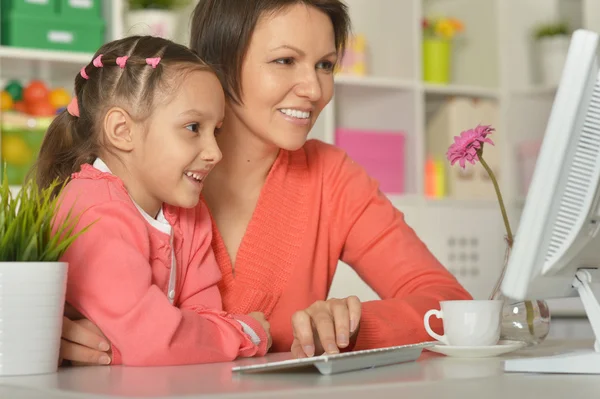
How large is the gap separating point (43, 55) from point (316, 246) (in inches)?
57.9

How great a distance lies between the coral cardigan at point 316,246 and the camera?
5.21 feet

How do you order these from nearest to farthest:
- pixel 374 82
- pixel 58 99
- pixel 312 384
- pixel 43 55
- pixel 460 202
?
pixel 312 384 < pixel 43 55 < pixel 58 99 < pixel 374 82 < pixel 460 202

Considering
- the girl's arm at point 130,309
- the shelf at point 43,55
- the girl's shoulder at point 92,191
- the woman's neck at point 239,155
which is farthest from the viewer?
the shelf at point 43,55

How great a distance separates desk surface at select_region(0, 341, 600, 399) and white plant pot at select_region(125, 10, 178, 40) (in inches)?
83.4

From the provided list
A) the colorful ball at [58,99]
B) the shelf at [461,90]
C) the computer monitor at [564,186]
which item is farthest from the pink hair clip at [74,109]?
the shelf at [461,90]

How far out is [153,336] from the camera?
1.13 metres

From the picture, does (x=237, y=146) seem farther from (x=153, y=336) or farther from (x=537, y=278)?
(x=537, y=278)

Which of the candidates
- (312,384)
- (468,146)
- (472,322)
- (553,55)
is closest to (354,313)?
(472,322)

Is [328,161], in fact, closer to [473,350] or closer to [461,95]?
[473,350]

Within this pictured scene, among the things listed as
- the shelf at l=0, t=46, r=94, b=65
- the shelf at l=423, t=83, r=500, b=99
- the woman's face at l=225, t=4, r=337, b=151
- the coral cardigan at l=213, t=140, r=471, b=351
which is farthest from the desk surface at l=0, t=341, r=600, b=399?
the shelf at l=423, t=83, r=500, b=99

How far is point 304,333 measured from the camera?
3.77 feet

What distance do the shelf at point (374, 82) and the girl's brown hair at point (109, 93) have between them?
1902 millimetres

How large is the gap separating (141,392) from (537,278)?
0.40 meters

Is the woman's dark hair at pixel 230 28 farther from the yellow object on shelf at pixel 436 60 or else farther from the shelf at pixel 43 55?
the yellow object on shelf at pixel 436 60
